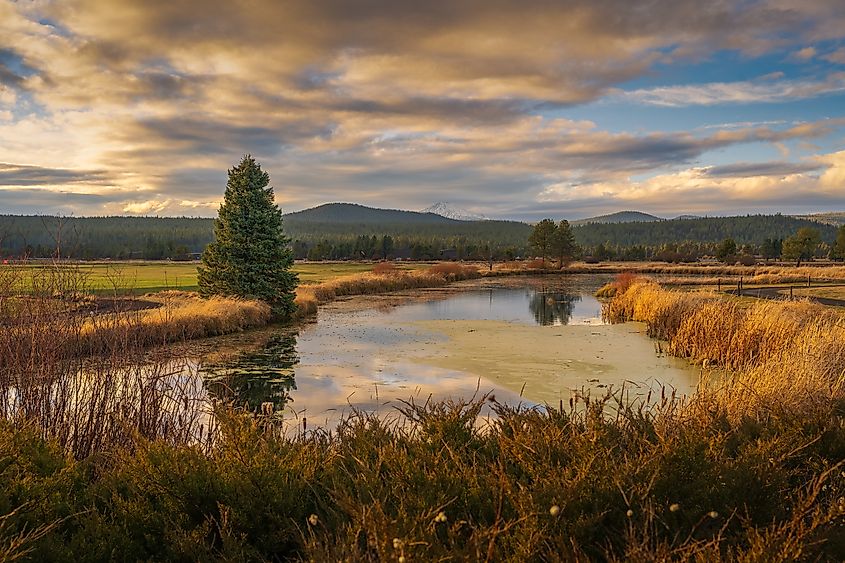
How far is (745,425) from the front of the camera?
5086 millimetres

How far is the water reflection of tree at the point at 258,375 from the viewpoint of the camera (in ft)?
43.7

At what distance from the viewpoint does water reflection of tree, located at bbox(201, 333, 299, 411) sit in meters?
13.3

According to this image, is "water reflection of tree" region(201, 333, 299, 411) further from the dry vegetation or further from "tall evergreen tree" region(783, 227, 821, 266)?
"tall evergreen tree" region(783, 227, 821, 266)

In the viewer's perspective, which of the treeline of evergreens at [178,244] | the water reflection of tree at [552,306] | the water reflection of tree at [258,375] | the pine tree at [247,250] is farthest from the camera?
the treeline of evergreens at [178,244]

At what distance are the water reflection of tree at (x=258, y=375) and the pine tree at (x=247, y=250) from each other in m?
7.19

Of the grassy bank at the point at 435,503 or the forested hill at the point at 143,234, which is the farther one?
the forested hill at the point at 143,234

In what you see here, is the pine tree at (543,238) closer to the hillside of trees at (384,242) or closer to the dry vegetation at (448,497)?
the hillside of trees at (384,242)

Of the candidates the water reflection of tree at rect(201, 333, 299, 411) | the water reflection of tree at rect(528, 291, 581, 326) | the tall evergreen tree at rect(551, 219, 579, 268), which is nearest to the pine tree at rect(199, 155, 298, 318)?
the water reflection of tree at rect(201, 333, 299, 411)

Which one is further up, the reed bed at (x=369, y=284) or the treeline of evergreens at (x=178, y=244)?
the treeline of evergreens at (x=178, y=244)

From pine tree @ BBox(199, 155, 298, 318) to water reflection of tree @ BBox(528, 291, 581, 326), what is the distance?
11.9 metres

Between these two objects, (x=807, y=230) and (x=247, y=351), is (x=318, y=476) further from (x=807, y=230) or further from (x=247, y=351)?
(x=807, y=230)

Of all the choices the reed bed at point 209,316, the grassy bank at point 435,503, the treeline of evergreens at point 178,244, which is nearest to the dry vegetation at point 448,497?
the grassy bank at point 435,503

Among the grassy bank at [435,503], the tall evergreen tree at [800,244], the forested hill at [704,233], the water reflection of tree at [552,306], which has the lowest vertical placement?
the water reflection of tree at [552,306]

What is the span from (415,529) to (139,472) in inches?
80.6
